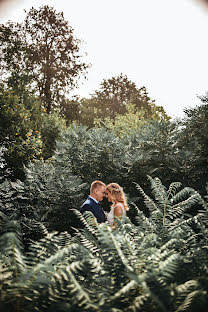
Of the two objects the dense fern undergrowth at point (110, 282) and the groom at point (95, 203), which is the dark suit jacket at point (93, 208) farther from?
the dense fern undergrowth at point (110, 282)

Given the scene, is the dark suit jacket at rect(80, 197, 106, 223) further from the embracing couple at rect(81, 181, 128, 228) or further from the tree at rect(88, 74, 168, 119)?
the tree at rect(88, 74, 168, 119)

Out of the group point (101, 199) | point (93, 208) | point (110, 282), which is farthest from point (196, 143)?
point (110, 282)

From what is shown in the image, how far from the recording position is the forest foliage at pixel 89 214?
1.49m

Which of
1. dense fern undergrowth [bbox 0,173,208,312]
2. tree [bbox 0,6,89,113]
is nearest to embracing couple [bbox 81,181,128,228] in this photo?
dense fern undergrowth [bbox 0,173,208,312]

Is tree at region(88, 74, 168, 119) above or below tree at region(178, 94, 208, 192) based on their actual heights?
above

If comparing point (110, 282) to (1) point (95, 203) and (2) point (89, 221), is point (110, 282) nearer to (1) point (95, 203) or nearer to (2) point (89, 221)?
(2) point (89, 221)

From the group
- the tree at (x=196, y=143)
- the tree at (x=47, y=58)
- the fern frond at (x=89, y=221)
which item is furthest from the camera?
the tree at (x=47, y=58)

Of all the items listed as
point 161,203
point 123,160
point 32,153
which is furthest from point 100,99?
point 161,203

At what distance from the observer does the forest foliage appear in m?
1.49

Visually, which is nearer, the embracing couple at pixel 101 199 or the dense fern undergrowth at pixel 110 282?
the dense fern undergrowth at pixel 110 282

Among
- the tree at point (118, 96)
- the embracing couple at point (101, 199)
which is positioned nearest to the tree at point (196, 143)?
the embracing couple at point (101, 199)

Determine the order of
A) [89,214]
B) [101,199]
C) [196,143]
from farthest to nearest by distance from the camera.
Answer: [196,143], [101,199], [89,214]

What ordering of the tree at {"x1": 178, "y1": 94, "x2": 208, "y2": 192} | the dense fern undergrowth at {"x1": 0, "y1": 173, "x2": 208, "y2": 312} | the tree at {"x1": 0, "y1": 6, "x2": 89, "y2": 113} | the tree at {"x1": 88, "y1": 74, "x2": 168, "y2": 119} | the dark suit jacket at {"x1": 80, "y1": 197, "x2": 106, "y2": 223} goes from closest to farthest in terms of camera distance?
1. the dense fern undergrowth at {"x1": 0, "y1": 173, "x2": 208, "y2": 312}
2. the dark suit jacket at {"x1": 80, "y1": 197, "x2": 106, "y2": 223}
3. the tree at {"x1": 178, "y1": 94, "x2": 208, "y2": 192}
4. the tree at {"x1": 0, "y1": 6, "x2": 89, "y2": 113}
5. the tree at {"x1": 88, "y1": 74, "x2": 168, "y2": 119}

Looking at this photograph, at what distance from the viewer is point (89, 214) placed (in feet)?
8.39
